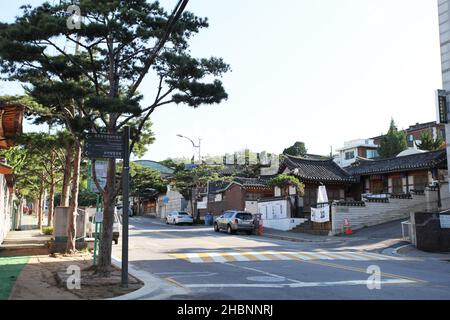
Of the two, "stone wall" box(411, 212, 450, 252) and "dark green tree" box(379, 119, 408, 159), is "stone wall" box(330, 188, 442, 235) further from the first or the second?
"dark green tree" box(379, 119, 408, 159)

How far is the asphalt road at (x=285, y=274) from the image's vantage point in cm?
1038

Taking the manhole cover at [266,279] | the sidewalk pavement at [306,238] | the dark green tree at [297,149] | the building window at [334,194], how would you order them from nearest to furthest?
the manhole cover at [266,279] → the sidewalk pavement at [306,238] → the building window at [334,194] → the dark green tree at [297,149]

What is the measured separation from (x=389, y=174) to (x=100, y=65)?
32.4m

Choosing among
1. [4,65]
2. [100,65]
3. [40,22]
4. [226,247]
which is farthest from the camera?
[226,247]

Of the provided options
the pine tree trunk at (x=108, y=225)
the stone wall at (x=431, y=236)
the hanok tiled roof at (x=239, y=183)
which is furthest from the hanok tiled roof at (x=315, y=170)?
the pine tree trunk at (x=108, y=225)

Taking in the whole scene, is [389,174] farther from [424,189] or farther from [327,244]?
[327,244]

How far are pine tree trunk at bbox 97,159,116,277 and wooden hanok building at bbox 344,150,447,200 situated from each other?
92.4 feet

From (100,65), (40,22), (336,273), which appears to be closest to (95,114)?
(100,65)

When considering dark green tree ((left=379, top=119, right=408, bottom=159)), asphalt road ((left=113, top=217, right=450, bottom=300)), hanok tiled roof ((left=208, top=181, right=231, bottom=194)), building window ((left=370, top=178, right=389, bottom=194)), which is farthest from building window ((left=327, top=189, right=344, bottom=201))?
asphalt road ((left=113, top=217, right=450, bottom=300))

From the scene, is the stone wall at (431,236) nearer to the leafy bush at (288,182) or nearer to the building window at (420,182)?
the leafy bush at (288,182)

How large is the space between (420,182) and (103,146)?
32549 mm

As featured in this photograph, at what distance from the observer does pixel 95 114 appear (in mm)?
17703

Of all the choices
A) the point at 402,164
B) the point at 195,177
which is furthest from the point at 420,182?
the point at 195,177

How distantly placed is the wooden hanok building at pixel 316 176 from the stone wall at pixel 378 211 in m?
6.93
